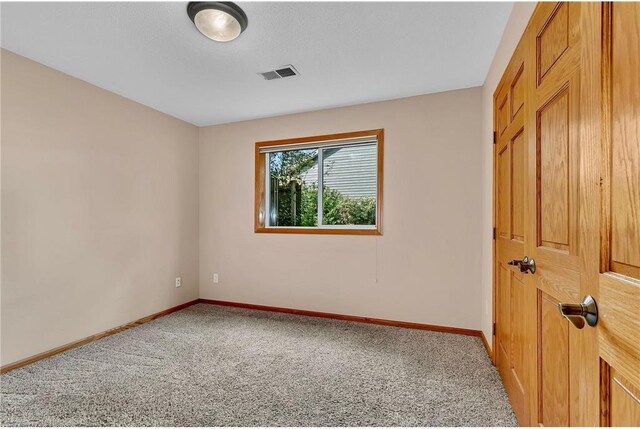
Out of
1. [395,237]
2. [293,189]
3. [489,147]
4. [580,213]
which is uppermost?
[489,147]

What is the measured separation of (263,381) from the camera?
212 cm

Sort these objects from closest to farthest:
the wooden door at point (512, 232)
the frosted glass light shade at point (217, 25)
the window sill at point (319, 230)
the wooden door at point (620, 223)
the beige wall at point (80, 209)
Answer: the wooden door at point (620, 223) → the wooden door at point (512, 232) → the frosted glass light shade at point (217, 25) → the beige wall at point (80, 209) → the window sill at point (319, 230)

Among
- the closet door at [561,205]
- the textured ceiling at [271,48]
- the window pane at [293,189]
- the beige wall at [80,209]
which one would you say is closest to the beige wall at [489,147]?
the textured ceiling at [271,48]

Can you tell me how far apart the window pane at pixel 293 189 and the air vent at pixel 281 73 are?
1.13m

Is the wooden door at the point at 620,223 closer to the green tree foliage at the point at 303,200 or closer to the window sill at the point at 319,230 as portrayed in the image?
the window sill at the point at 319,230

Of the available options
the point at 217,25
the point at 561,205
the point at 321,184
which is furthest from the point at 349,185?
the point at 561,205

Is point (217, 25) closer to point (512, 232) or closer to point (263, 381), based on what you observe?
point (512, 232)

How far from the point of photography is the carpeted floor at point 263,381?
1747 millimetres

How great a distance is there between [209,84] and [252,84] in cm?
40

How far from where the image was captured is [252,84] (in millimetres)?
2904

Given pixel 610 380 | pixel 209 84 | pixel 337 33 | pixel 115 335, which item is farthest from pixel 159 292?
pixel 610 380

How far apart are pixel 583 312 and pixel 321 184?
3044mm

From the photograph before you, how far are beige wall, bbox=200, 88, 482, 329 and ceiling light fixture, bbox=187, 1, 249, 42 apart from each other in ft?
5.44

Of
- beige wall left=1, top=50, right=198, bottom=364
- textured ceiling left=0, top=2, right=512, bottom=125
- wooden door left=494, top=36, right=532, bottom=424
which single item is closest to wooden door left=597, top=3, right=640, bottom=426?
wooden door left=494, top=36, right=532, bottom=424
